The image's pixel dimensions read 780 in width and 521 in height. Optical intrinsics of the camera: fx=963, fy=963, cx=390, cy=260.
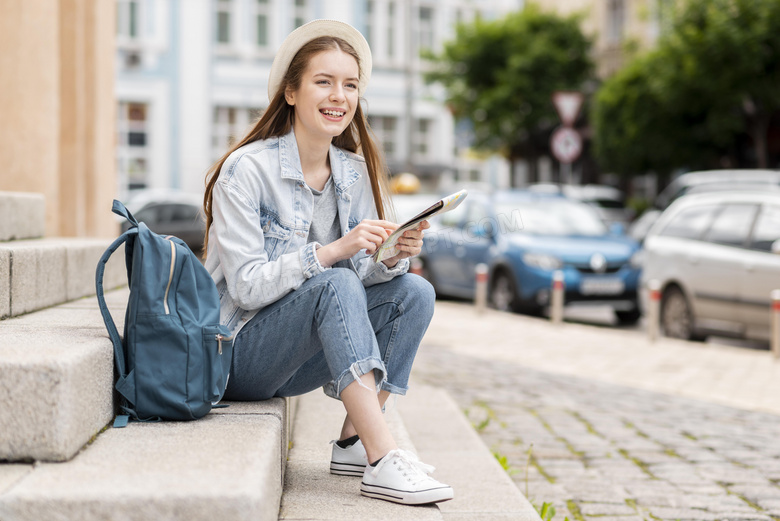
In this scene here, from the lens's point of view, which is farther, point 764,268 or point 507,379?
point 764,268

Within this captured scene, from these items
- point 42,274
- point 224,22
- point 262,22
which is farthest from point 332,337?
point 262,22

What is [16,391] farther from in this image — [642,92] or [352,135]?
[642,92]

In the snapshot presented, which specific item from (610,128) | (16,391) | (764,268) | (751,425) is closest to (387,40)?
(610,128)

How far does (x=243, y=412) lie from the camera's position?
2961 millimetres

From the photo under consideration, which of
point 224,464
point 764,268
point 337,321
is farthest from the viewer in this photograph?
point 764,268

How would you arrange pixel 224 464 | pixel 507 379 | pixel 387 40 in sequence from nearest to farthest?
pixel 224 464, pixel 507 379, pixel 387 40

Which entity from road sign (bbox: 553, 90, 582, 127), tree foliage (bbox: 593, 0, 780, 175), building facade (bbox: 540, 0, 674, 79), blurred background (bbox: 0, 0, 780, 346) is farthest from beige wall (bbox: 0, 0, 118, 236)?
building facade (bbox: 540, 0, 674, 79)

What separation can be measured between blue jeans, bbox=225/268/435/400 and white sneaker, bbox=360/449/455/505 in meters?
0.24

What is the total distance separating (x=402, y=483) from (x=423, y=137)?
128 ft

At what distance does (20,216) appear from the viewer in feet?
15.0

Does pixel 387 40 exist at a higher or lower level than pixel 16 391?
higher

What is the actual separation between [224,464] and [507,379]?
5143 millimetres

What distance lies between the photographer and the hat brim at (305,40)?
328cm

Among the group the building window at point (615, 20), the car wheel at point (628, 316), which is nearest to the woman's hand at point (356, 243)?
the car wheel at point (628, 316)
